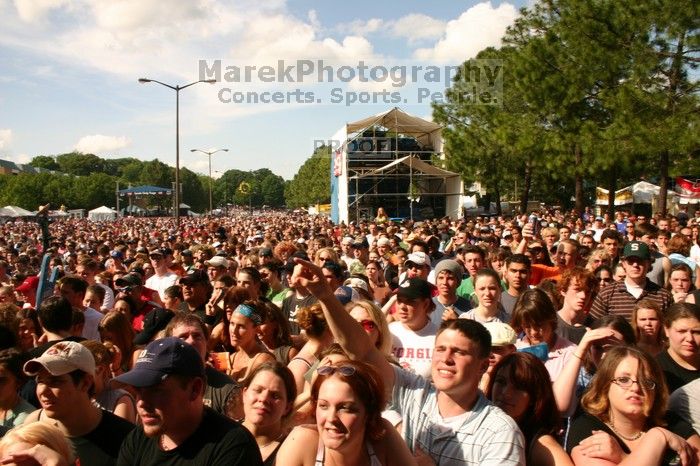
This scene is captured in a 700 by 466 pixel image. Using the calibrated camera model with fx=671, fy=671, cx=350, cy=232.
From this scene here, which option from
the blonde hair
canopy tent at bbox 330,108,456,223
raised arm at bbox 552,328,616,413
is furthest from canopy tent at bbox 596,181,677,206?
the blonde hair

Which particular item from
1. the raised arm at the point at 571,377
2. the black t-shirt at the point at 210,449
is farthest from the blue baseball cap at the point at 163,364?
the raised arm at the point at 571,377

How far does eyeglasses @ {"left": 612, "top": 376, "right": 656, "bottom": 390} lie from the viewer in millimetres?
3043

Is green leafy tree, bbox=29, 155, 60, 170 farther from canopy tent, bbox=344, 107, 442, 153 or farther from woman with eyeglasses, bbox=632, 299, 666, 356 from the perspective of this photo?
woman with eyeglasses, bbox=632, 299, 666, 356

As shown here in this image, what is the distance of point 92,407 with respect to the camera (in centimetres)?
326

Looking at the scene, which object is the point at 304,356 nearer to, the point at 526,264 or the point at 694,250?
the point at 526,264

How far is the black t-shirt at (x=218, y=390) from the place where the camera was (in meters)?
3.96

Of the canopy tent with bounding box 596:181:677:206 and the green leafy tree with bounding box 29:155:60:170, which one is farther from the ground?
the green leafy tree with bounding box 29:155:60:170

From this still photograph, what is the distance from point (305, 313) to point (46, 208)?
10.4m

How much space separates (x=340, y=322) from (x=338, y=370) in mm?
613

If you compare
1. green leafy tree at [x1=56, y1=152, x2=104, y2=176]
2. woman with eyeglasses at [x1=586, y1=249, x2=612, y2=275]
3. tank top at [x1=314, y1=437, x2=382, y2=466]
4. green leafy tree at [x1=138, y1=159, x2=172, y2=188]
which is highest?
green leafy tree at [x1=56, y1=152, x2=104, y2=176]

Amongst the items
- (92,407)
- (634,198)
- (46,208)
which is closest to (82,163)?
(634,198)

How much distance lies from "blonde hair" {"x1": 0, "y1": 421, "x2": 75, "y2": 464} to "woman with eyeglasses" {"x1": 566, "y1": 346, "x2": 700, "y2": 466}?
7.05 ft

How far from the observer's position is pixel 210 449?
259 cm

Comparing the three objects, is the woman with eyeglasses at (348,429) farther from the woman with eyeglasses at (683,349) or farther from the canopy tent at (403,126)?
the canopy tent at (403,126)
